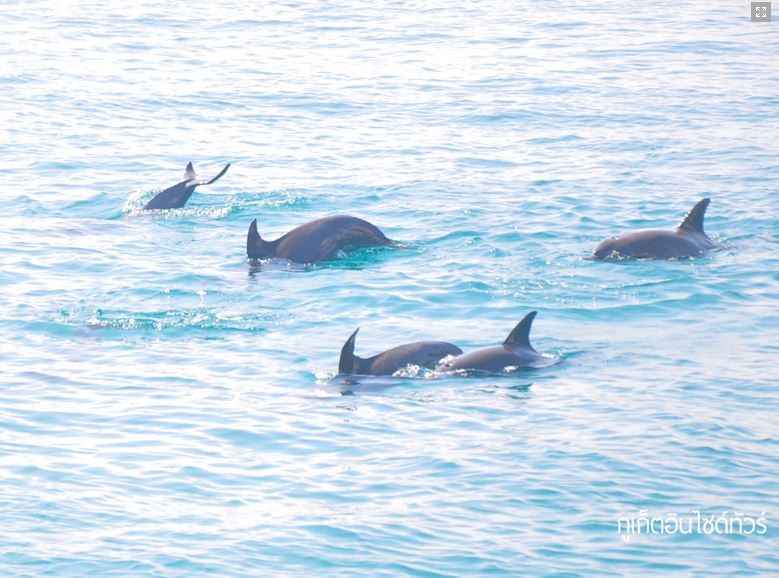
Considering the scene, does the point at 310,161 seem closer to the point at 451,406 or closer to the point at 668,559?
the point at 451,406

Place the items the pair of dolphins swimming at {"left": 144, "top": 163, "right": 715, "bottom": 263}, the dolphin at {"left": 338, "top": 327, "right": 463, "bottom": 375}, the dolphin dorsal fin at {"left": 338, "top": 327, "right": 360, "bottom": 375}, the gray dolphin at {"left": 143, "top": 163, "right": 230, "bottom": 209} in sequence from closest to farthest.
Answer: the dolphin dorsal fin at {"left": 338, "top": 327, "right": 360, "bottom": 375}
the dolphin at {"left": 338, "top": 327, "right": 463, "bottom": 375}
the pair of dolphins swimming at {"left": 144, "top": 163, "right": 715, "bottom": 263}
the gray dolphin at {"left": 143, "top": 163, "right": 230, "bottom": 209}

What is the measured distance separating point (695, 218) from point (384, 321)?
19.0 feet

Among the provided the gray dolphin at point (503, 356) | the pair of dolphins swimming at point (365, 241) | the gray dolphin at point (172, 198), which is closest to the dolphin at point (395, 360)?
the gray dolphin at point (503, 356)

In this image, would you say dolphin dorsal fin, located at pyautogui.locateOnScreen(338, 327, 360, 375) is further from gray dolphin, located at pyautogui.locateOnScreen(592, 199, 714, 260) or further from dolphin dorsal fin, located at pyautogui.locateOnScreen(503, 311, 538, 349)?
gray dolphin, located at pyautogui.locateOnScreen(592, 199, 714, 260)

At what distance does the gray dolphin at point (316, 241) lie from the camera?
2183cm

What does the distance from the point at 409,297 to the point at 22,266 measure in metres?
6.40

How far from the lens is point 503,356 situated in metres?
16.8

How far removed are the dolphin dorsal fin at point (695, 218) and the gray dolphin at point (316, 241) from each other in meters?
4.99

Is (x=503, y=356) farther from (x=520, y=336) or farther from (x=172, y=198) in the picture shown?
(x=172, y=198)

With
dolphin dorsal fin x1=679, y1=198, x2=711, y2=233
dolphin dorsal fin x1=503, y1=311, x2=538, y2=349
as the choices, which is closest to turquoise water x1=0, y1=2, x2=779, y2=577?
dolphin dorsal fin x1=503, y1=311, x2=538, y2=349

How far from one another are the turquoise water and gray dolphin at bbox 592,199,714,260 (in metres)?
0.28

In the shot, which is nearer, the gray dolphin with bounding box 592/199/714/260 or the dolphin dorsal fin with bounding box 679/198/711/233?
the gray dolphin with bounding box 592/199/714/260

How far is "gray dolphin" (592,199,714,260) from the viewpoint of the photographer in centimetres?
2158

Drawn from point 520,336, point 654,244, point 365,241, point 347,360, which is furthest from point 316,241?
point 520,336
